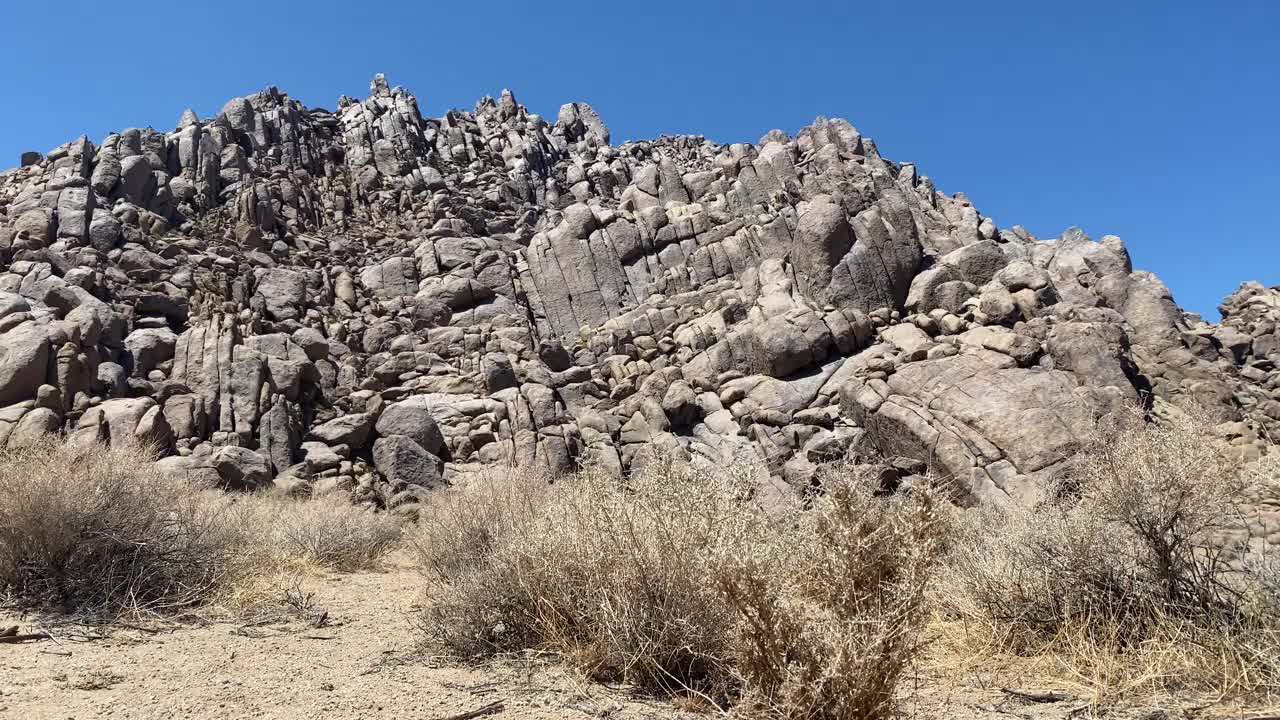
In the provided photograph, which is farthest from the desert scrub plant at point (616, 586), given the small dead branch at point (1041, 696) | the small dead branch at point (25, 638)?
the small dead branch at point (25, 638)

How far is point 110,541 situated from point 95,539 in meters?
0.13

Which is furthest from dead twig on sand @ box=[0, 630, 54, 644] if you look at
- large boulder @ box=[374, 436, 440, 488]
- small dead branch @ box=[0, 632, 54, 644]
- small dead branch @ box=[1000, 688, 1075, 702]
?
large boulder @ box=[374, 436, 440, 488]

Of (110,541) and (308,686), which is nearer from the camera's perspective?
(308,686)

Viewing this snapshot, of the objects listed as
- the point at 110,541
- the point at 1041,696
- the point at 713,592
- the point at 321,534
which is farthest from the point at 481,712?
the point at 321,534

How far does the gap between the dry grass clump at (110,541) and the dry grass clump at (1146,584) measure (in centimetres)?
809

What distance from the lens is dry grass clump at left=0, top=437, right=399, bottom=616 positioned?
7.00 m

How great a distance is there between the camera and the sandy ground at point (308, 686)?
4441mm

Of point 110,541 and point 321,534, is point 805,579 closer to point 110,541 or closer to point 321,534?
point 110,541

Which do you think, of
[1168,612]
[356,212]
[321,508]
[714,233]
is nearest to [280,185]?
[356,212]

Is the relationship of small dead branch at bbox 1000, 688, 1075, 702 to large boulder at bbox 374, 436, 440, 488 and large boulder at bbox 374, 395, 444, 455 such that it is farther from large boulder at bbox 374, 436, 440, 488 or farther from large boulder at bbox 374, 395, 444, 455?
large boulder at bbox 374, 395, 444, 455

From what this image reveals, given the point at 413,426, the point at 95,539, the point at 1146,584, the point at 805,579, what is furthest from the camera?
the point at 413,426

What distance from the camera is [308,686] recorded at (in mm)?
4973

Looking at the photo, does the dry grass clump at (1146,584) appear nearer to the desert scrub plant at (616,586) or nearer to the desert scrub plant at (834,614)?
the desert scrub plant at (834,614)

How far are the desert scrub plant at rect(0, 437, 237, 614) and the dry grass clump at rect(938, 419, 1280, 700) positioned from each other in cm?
812
